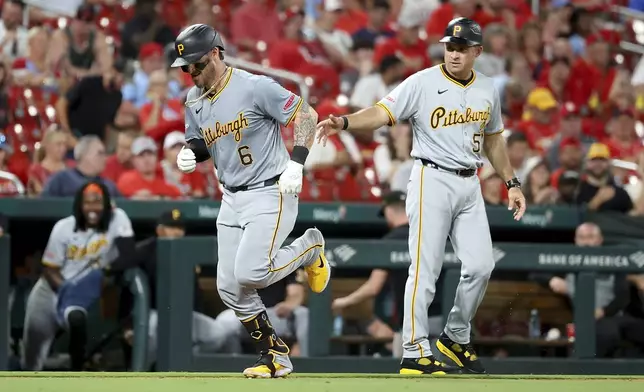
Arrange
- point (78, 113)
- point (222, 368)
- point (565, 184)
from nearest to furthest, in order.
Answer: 1. point (222, 368)
2. point (565, 184)
3. point (78, 113)

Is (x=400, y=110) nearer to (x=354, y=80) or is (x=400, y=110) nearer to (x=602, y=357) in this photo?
(x=602, y=357)

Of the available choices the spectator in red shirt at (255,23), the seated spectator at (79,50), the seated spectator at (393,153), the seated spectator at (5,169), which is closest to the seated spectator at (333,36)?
the spectator in red shirt at (255,23)

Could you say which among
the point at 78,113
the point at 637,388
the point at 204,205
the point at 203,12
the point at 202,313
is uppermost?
the point at 203,12

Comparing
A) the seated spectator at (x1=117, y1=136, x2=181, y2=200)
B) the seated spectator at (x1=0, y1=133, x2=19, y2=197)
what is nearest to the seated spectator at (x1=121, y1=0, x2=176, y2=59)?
the seated spectator at (x1=0, y1=133, x2=19, y2=197)

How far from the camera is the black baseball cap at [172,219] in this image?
9.28 metres

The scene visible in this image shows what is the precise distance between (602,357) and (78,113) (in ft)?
16.2

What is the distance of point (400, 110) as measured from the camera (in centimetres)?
696

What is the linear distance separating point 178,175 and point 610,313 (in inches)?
142

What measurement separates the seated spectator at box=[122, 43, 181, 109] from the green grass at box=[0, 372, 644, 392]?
5.86 metres

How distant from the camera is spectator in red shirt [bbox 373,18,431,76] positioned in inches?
529

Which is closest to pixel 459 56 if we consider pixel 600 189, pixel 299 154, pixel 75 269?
pixel 299 154

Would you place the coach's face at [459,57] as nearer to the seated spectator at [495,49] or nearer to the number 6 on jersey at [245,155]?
the number 6 on jersey at [245,155]

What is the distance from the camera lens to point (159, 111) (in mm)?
11672

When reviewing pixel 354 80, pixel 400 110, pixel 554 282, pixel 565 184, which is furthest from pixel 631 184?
pixel 400 110
